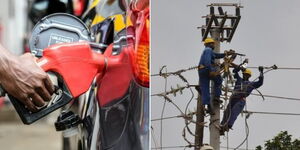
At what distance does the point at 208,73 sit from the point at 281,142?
18 centimetres

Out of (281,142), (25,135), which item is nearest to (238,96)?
(281,142)

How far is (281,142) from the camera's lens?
5.70ft

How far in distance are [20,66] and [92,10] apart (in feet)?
1.15

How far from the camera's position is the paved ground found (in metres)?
6.40

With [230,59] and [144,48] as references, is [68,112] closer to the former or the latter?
[144,48]

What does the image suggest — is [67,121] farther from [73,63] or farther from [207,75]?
[207,75]

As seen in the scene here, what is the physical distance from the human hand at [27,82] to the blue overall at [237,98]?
12.7 inches

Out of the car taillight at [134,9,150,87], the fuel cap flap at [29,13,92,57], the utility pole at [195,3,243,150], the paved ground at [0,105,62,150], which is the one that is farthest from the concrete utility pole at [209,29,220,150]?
the paved ground at [0,105,62,150]

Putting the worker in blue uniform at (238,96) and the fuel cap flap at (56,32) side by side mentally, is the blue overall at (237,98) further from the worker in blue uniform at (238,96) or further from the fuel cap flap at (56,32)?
the fuel cap flap at (56,32)

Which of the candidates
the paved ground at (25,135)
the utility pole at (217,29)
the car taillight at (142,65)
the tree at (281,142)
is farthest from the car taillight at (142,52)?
the paved ground at (25,135)

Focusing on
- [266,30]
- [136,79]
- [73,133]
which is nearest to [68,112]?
[73,133]

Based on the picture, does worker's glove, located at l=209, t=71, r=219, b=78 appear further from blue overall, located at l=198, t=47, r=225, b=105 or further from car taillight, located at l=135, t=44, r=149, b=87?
car taillight, located at l=135, t=44, r=149, b=87

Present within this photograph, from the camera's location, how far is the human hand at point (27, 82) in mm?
1704

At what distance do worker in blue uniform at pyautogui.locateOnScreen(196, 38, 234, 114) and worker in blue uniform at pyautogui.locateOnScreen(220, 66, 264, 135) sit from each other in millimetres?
29
